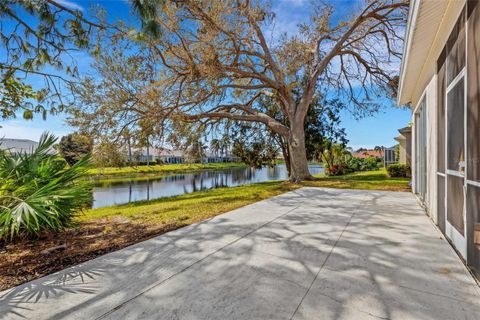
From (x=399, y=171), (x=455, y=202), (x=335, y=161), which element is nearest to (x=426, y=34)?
(x=455, y=202)

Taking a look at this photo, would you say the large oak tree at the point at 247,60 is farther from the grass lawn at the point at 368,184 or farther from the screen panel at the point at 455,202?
the screen panel at the point at 455,202

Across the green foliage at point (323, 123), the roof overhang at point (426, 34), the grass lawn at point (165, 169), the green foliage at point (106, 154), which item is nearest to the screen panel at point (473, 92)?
the roof overhang at point (426, 34)

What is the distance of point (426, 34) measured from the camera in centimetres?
356

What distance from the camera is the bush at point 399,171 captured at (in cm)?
1275

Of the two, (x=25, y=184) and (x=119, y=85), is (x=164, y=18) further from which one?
(x=25, y=184)

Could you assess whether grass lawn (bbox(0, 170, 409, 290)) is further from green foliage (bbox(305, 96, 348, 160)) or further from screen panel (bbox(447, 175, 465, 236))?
green foliage (bbox(305, 96, 348, 160))

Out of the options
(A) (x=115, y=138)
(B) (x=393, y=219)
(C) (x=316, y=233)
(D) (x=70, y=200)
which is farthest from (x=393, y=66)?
(D) (x=70, y=200)

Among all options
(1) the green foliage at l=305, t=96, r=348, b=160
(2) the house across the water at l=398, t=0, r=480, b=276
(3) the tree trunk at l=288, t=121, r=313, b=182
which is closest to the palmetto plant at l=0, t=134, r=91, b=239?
(2) the house across the water at l=398, t=0, r=480, b=276

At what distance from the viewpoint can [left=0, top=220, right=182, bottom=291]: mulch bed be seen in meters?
2.76

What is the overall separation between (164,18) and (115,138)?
449 cm

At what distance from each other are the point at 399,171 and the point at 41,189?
49.5 feet

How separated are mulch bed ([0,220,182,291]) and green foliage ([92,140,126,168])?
4343mm

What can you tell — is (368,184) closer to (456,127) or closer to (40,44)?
(456,127)

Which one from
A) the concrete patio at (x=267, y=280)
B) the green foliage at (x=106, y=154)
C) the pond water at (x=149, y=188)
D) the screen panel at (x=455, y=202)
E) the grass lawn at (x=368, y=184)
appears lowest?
the pond water at (x=149, y=188)
